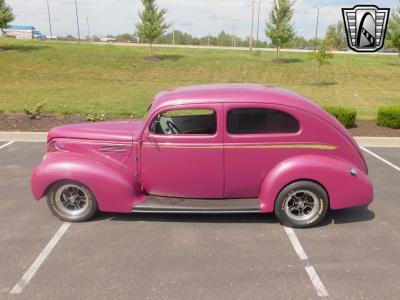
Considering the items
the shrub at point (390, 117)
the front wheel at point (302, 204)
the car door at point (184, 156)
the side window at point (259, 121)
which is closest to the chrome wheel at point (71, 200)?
the car door at point (184, 156)

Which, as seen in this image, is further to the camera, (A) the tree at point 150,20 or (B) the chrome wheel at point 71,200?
(A) the tree at point 150,20

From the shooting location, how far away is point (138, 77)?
2589 centimetres

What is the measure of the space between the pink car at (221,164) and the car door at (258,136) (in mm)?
13

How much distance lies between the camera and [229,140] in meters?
4.62

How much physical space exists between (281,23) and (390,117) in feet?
74.9

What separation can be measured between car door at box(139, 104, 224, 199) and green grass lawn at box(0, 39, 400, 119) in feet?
24.0

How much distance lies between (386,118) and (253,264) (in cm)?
799

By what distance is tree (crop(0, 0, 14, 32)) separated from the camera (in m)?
28.8

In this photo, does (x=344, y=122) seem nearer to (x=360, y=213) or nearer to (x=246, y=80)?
(x=360, y=213)

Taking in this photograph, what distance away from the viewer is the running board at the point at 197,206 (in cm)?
468

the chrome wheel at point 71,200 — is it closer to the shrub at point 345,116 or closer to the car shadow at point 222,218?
the car shadow at point 222,218

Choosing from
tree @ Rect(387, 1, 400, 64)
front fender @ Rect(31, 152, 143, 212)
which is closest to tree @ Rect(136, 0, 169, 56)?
tree @ Rect(387, 1, 400, 64)

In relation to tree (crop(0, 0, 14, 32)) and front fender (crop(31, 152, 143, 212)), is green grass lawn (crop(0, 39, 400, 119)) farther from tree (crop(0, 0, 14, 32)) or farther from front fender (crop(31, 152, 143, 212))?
front fender (crop(31, 152, 143, 212))

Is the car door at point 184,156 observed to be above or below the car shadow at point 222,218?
above
